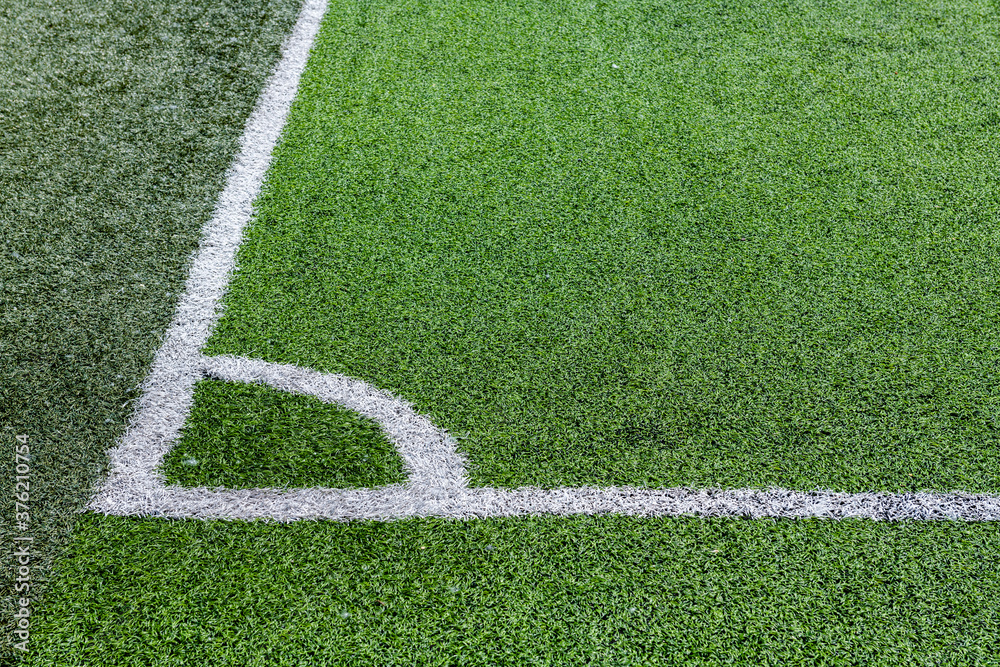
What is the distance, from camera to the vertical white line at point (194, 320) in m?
1.82

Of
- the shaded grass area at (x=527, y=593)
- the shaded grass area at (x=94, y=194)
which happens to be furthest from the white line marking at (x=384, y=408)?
the shaded grass area at (x=94, y=194)

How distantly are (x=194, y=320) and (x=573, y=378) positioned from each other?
3.60 feet

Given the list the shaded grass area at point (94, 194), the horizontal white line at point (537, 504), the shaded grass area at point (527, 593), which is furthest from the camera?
the shaded grass area at point (94, 194)

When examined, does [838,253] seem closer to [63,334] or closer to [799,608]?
[799,608]

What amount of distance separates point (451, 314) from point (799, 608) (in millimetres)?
1170

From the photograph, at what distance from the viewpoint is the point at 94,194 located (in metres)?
2.44

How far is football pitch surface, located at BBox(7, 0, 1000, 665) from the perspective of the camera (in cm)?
164

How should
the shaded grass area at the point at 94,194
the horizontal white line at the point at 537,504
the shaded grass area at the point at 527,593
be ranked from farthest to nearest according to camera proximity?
the shaded grass area at the point at 94,194, the horizontal white line at the point at 537,504, the shaded grass area at the point at 527,593

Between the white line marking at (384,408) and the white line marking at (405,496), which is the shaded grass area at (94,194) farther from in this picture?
the white line marking at (384,408)

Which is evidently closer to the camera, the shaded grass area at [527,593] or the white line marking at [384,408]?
the shaded grass area at [527,593]

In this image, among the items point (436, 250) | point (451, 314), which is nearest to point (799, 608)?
point (451, 314)

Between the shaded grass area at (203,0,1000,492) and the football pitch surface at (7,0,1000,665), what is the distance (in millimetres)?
11

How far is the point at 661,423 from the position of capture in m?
1.95

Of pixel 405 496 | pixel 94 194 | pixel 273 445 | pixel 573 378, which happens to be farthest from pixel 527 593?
pixel 94 194
